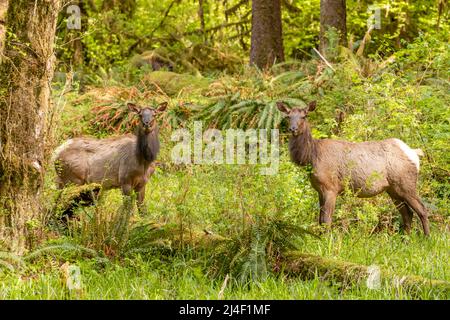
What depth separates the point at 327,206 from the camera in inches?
416

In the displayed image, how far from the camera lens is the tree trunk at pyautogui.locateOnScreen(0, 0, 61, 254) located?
8445 millimetres

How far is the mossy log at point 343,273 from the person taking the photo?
7070 mm

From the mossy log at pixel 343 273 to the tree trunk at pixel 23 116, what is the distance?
2.97 m

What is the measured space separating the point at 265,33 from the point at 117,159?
993cm

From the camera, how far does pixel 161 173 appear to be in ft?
48.9

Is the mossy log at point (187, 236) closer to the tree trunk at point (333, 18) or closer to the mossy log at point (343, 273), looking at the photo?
the mossy log at point (343, 273)

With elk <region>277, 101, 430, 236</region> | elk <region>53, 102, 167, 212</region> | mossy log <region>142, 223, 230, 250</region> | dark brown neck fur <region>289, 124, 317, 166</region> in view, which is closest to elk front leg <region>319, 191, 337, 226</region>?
elk <region>277, 101, 430, 236</region>

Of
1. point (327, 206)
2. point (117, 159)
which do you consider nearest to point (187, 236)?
point (327, 206)

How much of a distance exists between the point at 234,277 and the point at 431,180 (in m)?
5.83

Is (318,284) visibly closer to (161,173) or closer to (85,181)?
(85,181)

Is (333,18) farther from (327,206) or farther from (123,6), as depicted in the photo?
(123,6)

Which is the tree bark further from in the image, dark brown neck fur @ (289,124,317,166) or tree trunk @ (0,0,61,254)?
tree trunk @ (0,0,61,254)

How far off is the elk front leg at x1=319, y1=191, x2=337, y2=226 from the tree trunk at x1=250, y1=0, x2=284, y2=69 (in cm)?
1047
